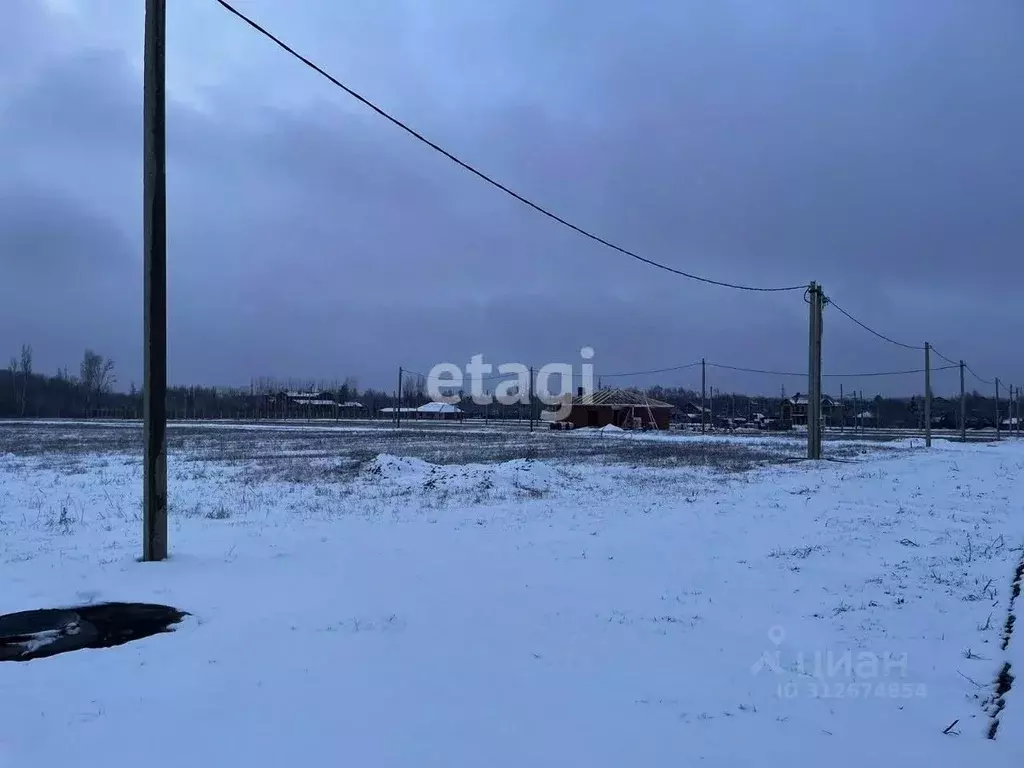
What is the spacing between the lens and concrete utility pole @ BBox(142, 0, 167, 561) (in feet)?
26.6

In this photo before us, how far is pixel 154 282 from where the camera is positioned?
8211 mm

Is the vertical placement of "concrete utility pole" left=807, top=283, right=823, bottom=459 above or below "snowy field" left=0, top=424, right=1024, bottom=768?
above

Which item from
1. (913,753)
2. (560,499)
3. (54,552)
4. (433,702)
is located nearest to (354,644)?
(433,702)

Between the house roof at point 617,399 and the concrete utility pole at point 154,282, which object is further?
the house roof at point 617,399

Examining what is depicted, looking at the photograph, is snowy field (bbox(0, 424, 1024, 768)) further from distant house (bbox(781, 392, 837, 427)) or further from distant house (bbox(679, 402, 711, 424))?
distant house (bbox(679, 402, 711, 424))

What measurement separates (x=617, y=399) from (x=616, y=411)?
1.74 metres

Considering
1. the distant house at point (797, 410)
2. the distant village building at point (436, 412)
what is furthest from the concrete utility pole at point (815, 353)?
the distant village building at point (436, 412)

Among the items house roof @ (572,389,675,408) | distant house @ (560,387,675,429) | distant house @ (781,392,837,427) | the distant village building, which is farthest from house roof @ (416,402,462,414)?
distant house @ (781,392,837,427)

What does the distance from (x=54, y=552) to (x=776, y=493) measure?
44.1 ft

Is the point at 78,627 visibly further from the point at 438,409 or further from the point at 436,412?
the point at 436,412

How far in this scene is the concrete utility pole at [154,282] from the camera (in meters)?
8.09

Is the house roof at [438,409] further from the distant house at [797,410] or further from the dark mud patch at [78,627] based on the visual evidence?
the dark mud patch at [78,627]

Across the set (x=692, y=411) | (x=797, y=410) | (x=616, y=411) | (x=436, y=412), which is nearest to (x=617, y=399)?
(x=616, y=411)

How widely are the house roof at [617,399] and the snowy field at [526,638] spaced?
5973cm
